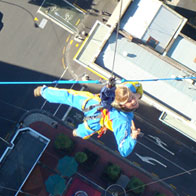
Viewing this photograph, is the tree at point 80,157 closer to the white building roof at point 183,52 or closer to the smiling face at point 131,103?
the white building roof at point 183,52

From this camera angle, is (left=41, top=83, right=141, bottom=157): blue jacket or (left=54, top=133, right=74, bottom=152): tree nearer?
(left=41, top=83, right=141, bottom=157): blue jacket

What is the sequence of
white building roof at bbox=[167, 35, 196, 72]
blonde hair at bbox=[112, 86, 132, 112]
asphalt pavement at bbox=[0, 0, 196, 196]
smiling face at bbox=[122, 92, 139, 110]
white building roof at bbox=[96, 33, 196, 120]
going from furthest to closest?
1. asphalt pavement at bbox=[0, 0, 196, 196]
2. white building roof at bbox=[167, 35, 196, 72]
3. white building roof at bbox=[96, 33, 196, 120]
4. smiling face at bbox=[122, 92, 139, 110]
5. blonde hair at bbox=[112, 86, 132, 112]

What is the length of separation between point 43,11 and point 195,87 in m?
16.4

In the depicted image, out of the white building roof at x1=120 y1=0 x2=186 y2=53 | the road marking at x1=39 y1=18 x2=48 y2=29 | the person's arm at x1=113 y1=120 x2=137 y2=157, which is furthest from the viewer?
the road marking at x1=39 y1=18 x2=48 y2=29

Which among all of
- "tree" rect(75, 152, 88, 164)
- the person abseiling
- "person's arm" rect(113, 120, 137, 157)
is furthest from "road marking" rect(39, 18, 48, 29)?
"person's arm" rect(113, 120, 137, 157)

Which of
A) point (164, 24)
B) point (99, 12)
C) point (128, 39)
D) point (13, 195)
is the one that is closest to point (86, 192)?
point (13, 195)

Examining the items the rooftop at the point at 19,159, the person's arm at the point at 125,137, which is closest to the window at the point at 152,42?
the person's arm at the point at 125,137

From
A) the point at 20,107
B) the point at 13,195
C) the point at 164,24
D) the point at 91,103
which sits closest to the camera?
the point at 91,103

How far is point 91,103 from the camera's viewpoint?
842 cm

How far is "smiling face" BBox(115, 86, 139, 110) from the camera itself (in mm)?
6453

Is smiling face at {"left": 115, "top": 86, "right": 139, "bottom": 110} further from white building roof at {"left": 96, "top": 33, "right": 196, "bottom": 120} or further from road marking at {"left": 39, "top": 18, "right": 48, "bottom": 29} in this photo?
road marking at {"left": 39, "top": 18, "right": 48, "bottom": 29}

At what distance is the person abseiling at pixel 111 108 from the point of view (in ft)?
22.0

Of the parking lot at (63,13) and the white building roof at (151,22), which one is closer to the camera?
the white building roof at (151,22)

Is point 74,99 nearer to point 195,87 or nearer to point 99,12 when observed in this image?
point 195,87
